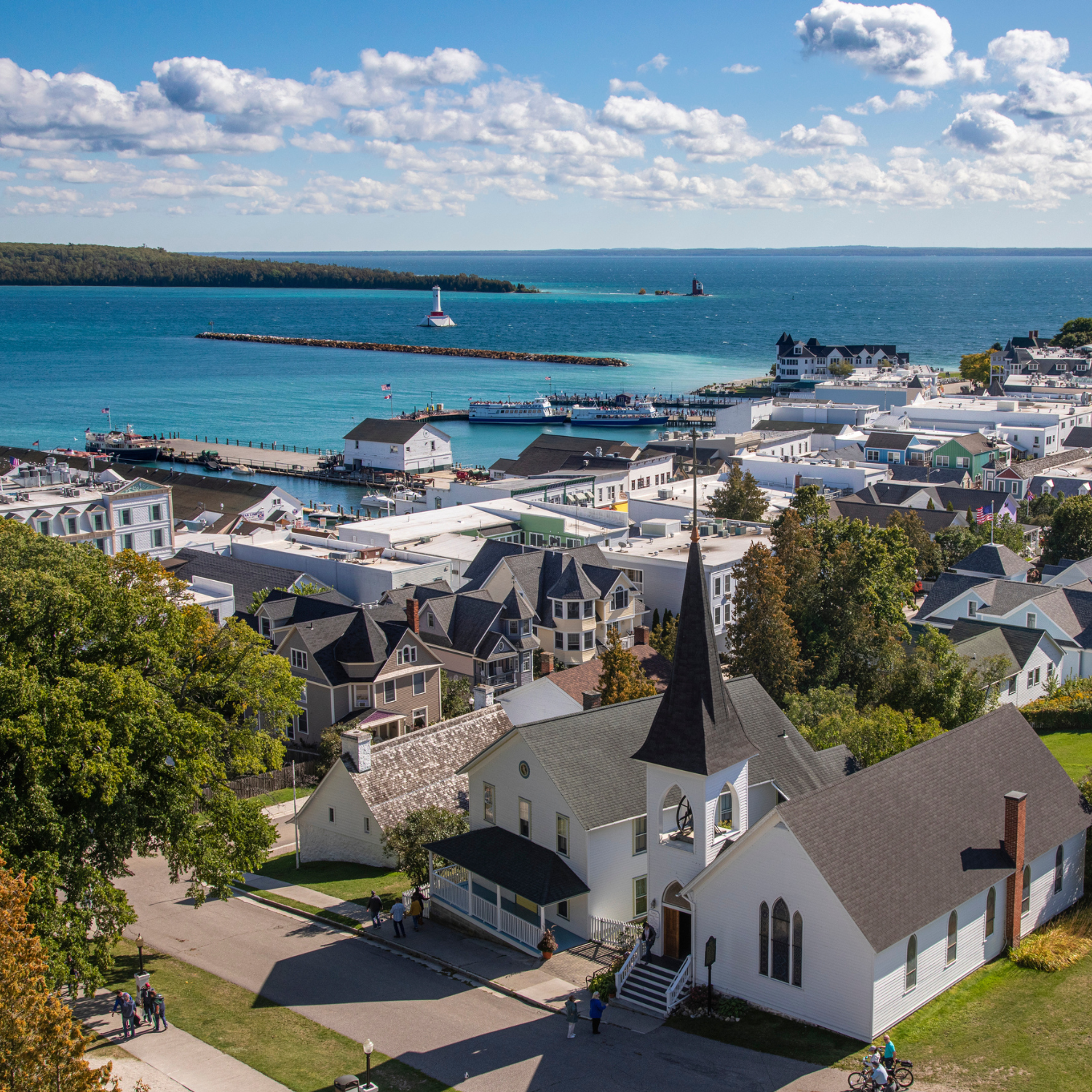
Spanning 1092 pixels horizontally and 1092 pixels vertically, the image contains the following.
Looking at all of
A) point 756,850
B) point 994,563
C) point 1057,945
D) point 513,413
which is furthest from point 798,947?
point 513,413

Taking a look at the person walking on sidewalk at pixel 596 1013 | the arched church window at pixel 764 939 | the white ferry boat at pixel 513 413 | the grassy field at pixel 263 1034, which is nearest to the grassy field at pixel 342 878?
the grassy field at pixel 263 1034

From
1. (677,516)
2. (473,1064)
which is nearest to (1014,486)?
(677,516)

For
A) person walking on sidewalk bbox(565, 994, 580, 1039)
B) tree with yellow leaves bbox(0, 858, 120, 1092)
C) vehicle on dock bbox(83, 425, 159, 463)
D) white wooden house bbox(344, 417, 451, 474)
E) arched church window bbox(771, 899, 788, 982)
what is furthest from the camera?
vehicle on dock bbox(83, 425, 159, 463)

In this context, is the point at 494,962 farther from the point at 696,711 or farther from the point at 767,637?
the point at 767,637

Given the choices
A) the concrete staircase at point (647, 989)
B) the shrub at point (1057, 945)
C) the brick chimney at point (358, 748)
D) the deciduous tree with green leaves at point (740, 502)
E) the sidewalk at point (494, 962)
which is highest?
the deciduous tree with green leaves at point (740, 502)

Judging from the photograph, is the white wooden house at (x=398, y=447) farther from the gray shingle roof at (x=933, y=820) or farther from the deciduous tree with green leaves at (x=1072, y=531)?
the gray shingle roof at (x=933, y=820)

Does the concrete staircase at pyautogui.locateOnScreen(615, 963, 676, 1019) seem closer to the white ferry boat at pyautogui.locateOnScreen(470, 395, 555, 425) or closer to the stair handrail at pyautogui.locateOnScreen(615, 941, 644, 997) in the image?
the stair handrail at pyautogui.locateOnScreen(615, 941, 644, 997)

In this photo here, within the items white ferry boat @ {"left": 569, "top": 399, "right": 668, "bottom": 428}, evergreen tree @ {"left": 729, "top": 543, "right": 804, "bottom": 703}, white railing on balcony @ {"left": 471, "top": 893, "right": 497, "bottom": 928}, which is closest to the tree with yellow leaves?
white railing on balcony @ {"left": 471, "top": 893, "right": 497, "bottom": 928}
